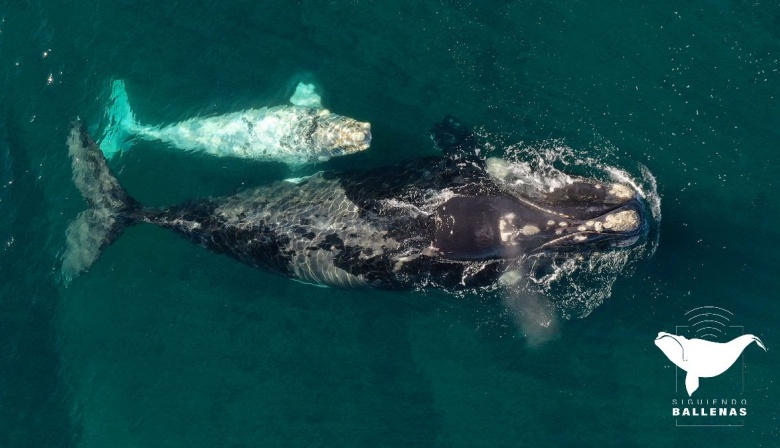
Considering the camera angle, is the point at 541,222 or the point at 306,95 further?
the point at 306,95

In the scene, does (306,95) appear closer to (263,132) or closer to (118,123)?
(263,132)

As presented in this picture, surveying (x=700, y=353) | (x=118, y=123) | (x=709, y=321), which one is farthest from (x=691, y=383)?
(x=118, y=123)

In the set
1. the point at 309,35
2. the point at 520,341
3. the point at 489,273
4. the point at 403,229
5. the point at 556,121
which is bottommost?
the point at 520,341

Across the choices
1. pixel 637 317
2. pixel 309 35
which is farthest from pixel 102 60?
pixel 637 317

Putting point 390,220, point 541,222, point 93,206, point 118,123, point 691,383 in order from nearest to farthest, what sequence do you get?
point 541,222 < point 390,220 < point 691,383 < point 93,206 < point 118,123

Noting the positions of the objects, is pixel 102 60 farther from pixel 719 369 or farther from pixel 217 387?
pixel 719 369

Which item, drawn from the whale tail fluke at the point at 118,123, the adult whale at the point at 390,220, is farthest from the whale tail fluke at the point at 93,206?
the whale tail fluke at the point at 118,123

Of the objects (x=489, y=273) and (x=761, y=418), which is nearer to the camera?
(x=489, y=273)
